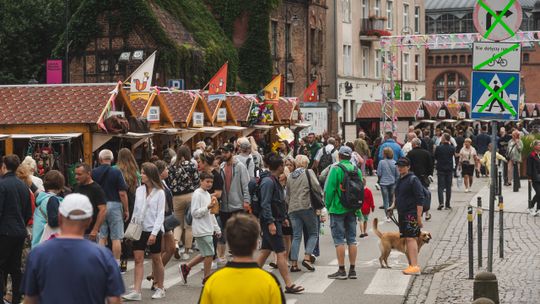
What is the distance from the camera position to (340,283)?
13984mm

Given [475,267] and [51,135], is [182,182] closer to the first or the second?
[475,267]

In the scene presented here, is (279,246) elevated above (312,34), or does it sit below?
below

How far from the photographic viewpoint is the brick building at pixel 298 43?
56500 mm

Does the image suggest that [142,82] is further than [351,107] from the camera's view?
No

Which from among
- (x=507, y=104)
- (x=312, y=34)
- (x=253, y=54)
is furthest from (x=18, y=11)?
(x=507, y=104)

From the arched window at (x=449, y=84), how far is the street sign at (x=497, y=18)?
98614 mm

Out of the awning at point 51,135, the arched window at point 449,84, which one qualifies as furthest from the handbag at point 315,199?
the arched window at point 449,84

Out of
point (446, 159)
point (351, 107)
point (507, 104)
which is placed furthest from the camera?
point (351, 107)

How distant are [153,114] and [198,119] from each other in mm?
3658

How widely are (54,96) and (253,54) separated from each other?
30.5 meters

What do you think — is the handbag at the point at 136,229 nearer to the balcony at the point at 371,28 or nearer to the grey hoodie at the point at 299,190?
the grey hoodie at the point at 299,190

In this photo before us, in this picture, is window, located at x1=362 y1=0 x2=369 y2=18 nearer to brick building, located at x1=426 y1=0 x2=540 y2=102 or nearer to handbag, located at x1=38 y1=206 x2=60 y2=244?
brick building, located at x1=426 y1=0 x2=540 y2=102

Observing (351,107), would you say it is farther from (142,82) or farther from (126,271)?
(126,271)

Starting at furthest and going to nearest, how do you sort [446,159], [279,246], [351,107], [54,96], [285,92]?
[351,107] < [285,92] < [446,159] < [54,96] < [279,246]
